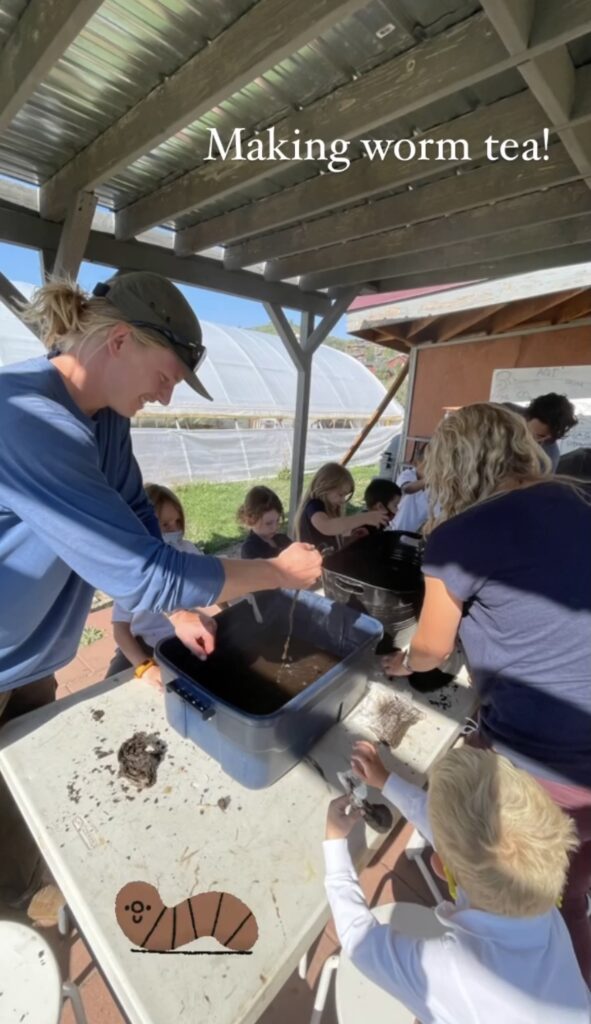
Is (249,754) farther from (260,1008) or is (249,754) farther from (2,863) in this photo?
(2,863)

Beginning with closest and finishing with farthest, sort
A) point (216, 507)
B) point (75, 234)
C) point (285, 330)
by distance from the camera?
point (75, 234) < point (285, 330) < point (216, 507)

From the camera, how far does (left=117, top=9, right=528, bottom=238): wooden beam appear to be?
1.28m

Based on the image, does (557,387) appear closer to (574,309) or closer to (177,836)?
(574,309)

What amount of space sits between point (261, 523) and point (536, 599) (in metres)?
1.86

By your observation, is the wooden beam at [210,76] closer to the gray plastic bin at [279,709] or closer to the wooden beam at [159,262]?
the wooden beam at [159,262]

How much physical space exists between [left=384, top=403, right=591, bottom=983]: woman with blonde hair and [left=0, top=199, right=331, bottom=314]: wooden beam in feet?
8.33

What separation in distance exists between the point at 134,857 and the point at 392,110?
216 centimetres

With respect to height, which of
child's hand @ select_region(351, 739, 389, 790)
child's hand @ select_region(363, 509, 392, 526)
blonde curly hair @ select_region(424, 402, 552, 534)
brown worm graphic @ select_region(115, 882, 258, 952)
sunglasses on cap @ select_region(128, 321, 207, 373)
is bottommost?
brown worm graphic @ select_region(115, 882, 258, 952)

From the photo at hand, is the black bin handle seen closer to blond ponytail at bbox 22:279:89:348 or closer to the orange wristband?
the orange wristband

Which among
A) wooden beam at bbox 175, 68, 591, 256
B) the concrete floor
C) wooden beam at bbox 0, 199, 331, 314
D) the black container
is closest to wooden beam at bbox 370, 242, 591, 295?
wooden beam at bbox 0, 199, 331, 314

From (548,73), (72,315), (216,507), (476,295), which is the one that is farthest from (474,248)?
(216,507)

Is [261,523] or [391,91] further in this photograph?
[261,523]

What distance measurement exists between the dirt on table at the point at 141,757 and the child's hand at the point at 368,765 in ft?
1.45

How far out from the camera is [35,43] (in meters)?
1.27
